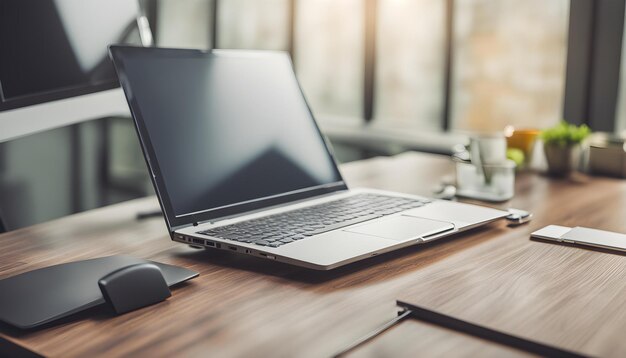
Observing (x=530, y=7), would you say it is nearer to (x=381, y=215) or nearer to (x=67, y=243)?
(x=381, y=215)

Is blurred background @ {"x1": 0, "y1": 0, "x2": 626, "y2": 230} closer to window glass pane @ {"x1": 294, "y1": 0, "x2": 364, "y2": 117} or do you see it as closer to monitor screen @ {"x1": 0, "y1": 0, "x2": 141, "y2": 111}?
window glass pane @ {"x1": 294, "y1": 0, "x2": 364, "y2": 117}

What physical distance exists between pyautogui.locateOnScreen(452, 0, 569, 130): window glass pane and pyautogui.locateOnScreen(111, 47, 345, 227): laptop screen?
1415 mm

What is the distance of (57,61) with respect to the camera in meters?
1.08

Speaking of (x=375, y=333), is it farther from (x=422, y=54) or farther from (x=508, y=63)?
(x=422, y=54)

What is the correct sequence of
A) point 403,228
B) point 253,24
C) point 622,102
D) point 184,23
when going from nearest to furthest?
point 403,228
point 622,102
point 253,24
point 184,23

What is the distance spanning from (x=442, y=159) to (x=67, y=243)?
1079 mm

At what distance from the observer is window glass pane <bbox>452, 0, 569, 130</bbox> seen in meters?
2.36

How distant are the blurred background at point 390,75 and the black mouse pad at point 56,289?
1664mm

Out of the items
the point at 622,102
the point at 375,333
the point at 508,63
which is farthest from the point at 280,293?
the point at 508,63

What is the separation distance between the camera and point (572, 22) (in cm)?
212

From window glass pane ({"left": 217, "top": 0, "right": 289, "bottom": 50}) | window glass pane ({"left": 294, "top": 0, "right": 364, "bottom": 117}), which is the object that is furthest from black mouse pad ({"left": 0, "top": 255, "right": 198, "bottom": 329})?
window glass pane ({"left": 217, "top": 0, "right": 289, "bottom": 50})

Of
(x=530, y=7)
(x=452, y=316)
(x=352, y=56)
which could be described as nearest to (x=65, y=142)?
(x=352, y=56)

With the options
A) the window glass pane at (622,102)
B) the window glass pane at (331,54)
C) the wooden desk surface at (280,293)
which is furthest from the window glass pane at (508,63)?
the wooden desk surface at (280,293)

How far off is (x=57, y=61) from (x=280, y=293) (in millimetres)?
560
